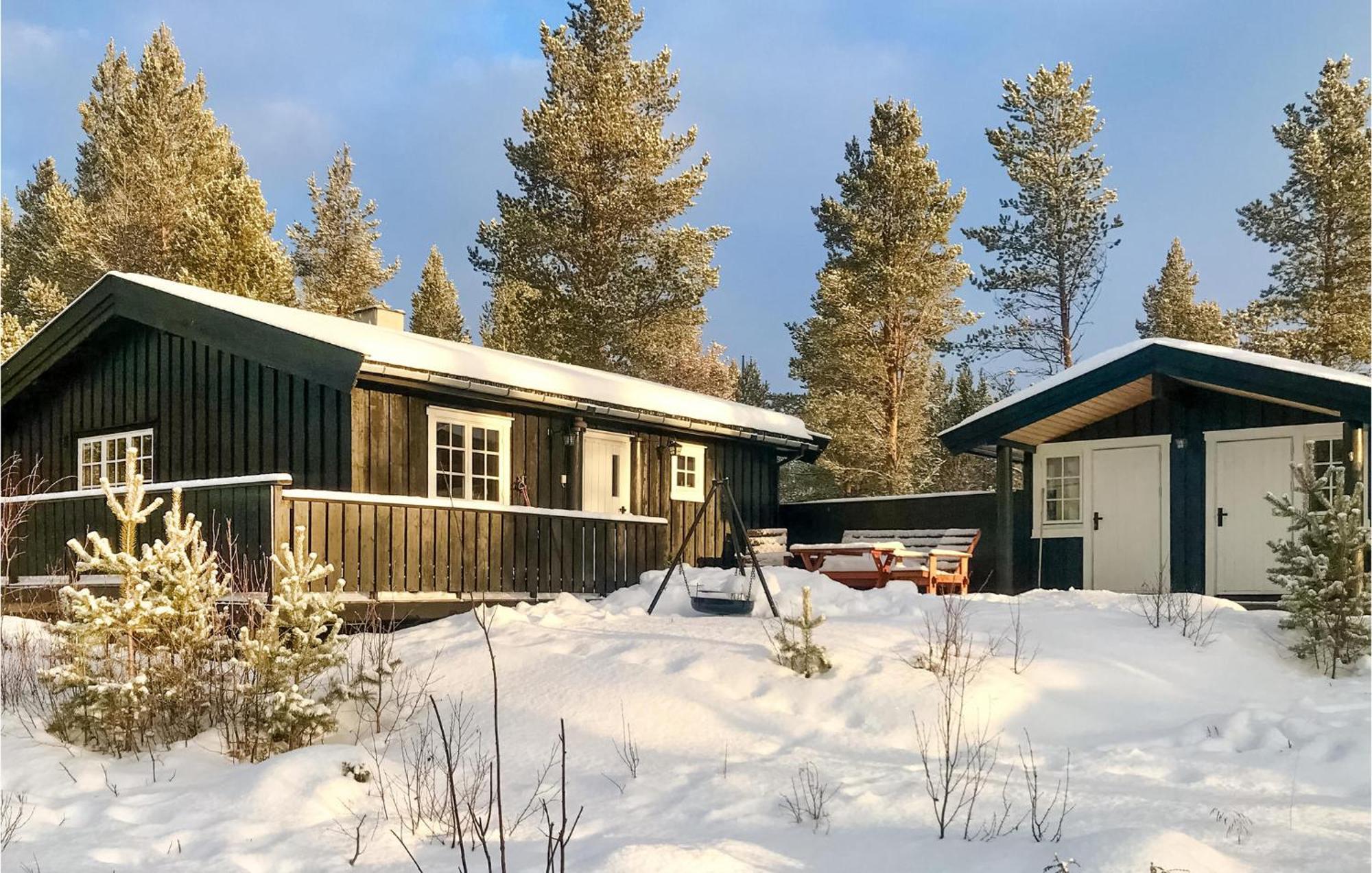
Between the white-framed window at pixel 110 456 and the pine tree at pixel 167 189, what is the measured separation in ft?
28.9

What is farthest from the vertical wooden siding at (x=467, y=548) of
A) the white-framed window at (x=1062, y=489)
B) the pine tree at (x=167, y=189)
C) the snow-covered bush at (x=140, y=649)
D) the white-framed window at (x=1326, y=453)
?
the pine tree at (x=167, y=189)

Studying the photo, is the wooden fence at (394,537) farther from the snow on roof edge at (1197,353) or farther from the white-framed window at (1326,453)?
the white-framed window at (1326,453)

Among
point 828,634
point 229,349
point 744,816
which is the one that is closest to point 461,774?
point 744,816

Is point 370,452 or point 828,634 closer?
point 828,634

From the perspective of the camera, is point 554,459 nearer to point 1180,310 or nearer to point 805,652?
point 805,652

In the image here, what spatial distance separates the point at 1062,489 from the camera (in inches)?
535

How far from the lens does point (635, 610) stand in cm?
995

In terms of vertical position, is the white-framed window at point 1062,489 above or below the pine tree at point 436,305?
below

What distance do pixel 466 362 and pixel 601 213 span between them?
13.6 meters

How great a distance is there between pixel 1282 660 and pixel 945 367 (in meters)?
29.2

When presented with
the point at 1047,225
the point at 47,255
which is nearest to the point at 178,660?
the point at 47,255

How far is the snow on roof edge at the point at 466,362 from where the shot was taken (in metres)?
11.4

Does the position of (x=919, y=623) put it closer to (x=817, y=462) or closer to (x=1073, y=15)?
(x=817, y=462)

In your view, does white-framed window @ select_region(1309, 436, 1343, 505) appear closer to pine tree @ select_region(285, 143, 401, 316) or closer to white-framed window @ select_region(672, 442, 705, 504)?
white-framed window @ select_region(672, 442, 705, 504)
